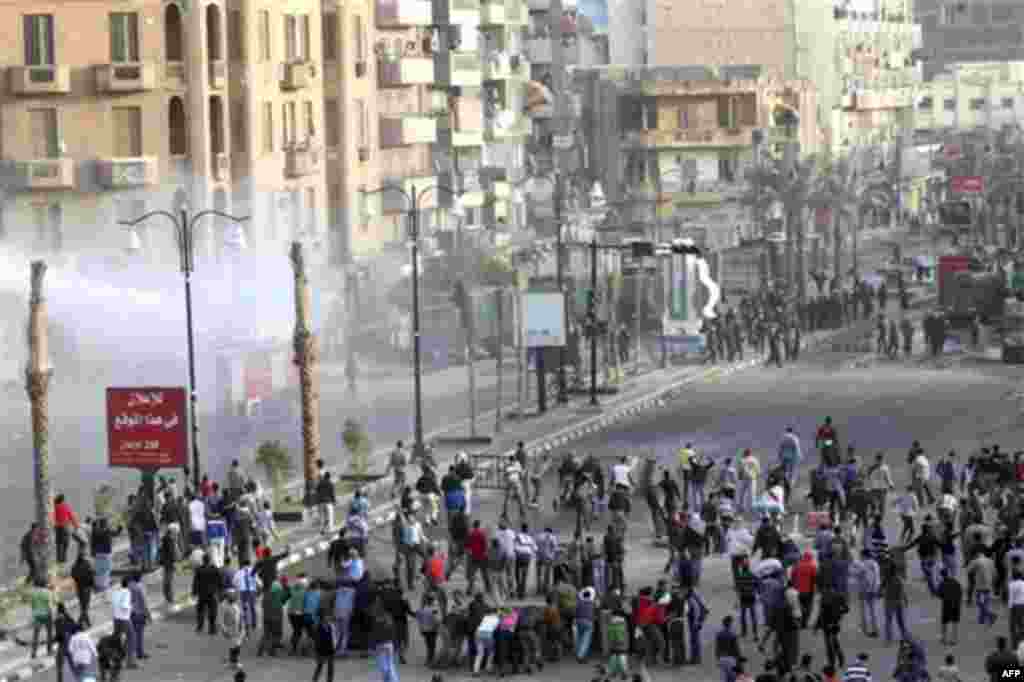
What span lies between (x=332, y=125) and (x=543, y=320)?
33309 mm

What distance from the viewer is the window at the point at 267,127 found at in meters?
105

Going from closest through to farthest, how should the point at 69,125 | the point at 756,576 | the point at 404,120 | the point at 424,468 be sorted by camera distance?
the point at 756,576, the point at 424,468, the point at 69,125, the point at 404,120

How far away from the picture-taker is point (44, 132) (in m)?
96.4

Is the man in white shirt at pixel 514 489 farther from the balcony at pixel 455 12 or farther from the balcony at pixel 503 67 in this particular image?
the balcony at pixel 503 67

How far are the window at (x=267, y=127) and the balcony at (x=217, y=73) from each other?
4.12 meters

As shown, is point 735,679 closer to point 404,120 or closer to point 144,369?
point 144,369

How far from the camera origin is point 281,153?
106688mm

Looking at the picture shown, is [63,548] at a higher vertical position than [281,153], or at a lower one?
lower

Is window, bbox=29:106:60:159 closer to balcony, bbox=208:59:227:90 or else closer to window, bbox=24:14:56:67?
window, bbox=24:14:56:67

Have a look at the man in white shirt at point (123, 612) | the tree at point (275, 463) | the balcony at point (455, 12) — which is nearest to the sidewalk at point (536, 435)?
the man in white shirt at point (123, 612)

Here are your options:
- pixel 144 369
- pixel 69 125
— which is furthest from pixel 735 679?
pixel 69 125

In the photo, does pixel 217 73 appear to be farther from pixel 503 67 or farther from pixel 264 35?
pixel 503 67

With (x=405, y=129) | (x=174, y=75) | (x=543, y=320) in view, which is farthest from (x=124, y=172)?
(x=405, y=129)

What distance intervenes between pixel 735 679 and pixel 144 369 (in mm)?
46143
